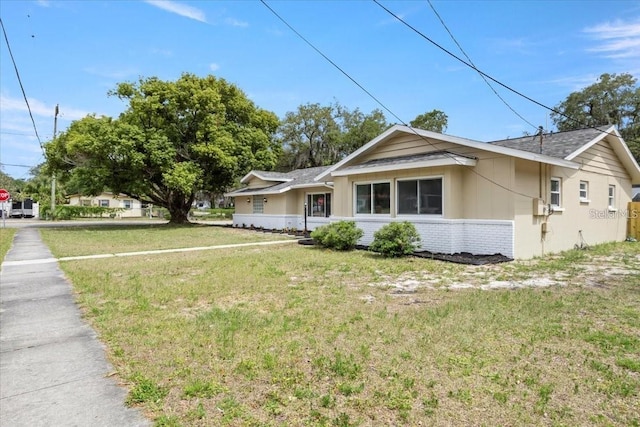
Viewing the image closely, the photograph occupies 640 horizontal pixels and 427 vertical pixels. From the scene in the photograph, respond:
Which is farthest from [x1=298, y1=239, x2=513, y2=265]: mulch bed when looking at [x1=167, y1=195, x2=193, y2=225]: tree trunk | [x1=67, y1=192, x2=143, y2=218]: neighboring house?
[x1=67, y1=192, x2=143, y2=218]: neighboring house

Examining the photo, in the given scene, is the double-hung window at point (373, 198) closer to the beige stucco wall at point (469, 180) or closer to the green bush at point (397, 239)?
the beige stucco wall at point (469, 180)

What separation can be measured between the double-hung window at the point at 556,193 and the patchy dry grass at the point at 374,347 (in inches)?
171

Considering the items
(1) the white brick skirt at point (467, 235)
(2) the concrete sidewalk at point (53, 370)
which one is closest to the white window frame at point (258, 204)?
(1) the white brick skirt at point (467, 235)

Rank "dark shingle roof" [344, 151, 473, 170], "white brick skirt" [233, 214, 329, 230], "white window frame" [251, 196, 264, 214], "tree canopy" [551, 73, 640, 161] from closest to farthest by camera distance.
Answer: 1. "dark shingle roof" [344, 151, 473, 170]
2. "white brick skirt" [233, 214, 329, 230]
3. "white window frame" [251, 196, 264, 214]
4. "tree canopy" [551, 73, 640, 161]

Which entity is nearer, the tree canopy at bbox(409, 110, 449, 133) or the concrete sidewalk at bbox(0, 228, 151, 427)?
the concrete sidewalk at bbox(0, 228, 151, 427)

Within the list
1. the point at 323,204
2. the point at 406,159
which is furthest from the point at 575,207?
the point at 323,204

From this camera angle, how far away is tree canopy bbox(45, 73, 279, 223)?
2370 centimetres

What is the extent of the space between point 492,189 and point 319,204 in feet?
39.1

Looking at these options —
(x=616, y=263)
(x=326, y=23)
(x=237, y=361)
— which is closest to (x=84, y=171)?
(x=326, y=23)

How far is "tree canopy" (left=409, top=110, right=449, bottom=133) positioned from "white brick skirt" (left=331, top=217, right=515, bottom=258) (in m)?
35.0

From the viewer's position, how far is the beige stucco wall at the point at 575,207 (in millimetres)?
11078

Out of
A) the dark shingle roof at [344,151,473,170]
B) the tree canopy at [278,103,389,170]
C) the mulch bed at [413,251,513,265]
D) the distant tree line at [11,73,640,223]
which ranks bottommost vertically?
the mulch bed at [413,251,513,265]

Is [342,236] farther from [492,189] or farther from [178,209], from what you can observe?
[178,209]

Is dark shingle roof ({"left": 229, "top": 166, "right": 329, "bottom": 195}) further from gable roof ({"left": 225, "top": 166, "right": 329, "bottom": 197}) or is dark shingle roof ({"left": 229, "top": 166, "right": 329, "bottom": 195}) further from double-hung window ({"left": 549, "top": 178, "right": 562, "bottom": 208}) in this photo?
double-hung window ({"left": 549, "top": 178, "right": 562, "bottom": 208})
